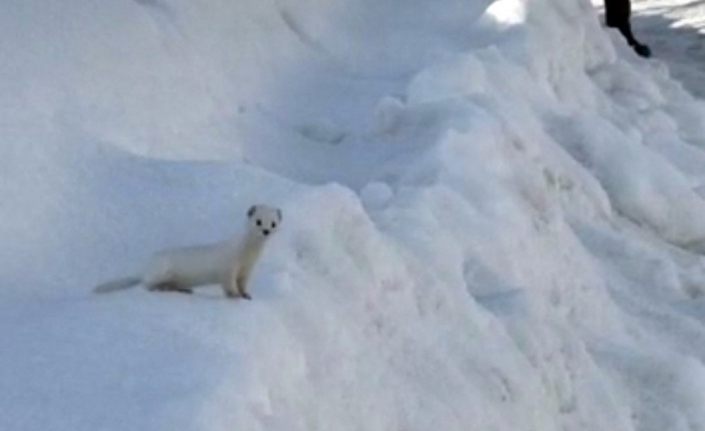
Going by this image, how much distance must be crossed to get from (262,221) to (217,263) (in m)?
0.17

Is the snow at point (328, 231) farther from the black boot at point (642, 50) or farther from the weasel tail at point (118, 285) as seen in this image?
the black boot at point (642, 50)

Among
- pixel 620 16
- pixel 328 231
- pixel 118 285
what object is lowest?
pixel 620 16

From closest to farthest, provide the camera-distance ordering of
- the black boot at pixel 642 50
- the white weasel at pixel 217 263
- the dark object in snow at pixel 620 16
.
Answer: the white weasel at pixel 217 263
the black boot at pixel 642 50
the dark object in snow at pixel 620 16

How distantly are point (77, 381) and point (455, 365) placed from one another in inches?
67.9

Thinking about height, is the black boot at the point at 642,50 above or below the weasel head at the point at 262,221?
below

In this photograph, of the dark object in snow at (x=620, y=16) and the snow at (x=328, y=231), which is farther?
the dark object in snow at (x=620, y=16)

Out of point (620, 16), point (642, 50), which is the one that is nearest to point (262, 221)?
point (642, 50)

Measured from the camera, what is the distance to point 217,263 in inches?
187

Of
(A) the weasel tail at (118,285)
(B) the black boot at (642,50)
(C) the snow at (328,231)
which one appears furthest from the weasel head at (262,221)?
(B) the black boot at (642,50)

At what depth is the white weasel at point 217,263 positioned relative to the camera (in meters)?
4.71

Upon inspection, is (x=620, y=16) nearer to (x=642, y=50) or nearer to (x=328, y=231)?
(x=642, y=50)

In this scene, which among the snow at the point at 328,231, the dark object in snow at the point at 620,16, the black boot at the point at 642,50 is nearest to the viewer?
the snow at the point at 328,231

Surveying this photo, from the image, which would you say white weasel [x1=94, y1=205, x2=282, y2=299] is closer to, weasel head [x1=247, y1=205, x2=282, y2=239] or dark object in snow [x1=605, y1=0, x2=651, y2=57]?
weasel head [x1=247, y1=205, x2=282, y2=239]

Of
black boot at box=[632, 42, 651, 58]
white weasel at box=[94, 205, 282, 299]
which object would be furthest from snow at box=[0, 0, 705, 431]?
black boot at box=[632, 42, 651, 58]
